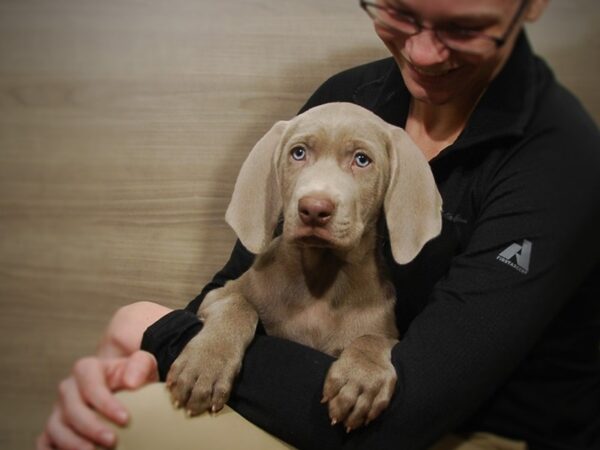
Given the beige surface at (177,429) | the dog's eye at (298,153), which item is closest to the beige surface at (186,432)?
the beige surface at (177,429)

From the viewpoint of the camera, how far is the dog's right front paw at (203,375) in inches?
47.2

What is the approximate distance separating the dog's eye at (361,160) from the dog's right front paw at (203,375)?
0.42m

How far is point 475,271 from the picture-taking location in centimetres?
125

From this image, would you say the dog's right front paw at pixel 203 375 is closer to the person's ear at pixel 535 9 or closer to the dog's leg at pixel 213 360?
the dog's leg at pixel 213 360

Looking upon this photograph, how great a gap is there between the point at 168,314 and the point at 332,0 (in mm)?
623

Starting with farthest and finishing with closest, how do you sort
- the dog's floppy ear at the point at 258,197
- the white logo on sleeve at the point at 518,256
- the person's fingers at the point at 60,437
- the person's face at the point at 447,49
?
1. the dog's floppy ear at the point at 258,197
2. the white logo on sleeve at the point at 518,256
3. the person's face at the point at 447,49
4. the person's fingers at the point at 60,437

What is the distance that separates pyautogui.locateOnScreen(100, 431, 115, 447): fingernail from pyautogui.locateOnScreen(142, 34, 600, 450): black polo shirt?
22 centimetres

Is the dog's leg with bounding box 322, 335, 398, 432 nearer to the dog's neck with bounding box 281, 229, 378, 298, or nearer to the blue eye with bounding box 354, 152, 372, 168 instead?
the dog's neck with bounding box 281, 229, 378, 298

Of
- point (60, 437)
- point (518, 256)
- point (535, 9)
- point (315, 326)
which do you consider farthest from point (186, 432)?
point (535, 9)

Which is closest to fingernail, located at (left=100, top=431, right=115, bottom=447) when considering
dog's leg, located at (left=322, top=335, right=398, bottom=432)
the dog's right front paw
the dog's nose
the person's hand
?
the person's hand

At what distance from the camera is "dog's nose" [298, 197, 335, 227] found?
3.90 feet

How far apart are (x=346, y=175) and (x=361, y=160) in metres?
0.06

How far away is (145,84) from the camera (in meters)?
1.26

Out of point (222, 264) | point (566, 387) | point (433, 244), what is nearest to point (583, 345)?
point (566, 387)
